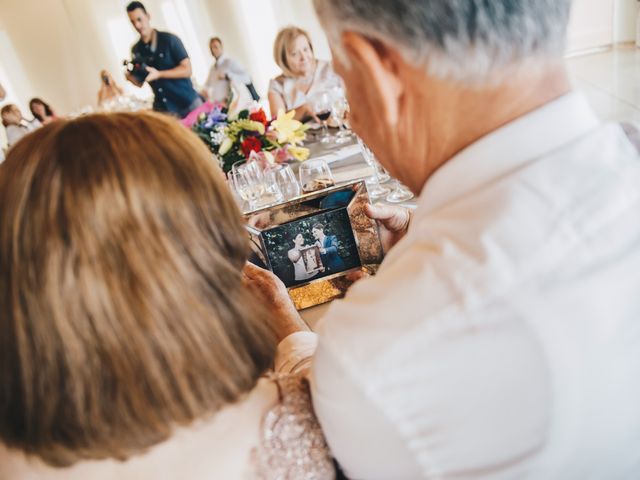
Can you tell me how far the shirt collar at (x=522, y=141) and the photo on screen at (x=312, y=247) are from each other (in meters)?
0.49

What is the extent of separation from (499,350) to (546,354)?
4 cm

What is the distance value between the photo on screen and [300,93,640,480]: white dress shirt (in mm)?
508

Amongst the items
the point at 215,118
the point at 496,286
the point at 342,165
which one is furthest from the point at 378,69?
the point at 215,118

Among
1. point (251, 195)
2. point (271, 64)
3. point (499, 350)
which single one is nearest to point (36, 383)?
point (499, 350)

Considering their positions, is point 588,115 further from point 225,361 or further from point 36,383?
point 36,383

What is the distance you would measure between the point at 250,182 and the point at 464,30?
1.08m

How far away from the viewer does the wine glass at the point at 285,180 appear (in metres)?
1.48

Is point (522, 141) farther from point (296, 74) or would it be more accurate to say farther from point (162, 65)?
point (162, 65)

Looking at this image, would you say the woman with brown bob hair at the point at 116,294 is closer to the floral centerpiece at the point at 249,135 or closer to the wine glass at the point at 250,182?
the wine glass at the point at 250,182

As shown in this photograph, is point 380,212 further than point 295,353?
Yes

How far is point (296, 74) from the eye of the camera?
3449 mm

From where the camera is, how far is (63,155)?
1.71 feet

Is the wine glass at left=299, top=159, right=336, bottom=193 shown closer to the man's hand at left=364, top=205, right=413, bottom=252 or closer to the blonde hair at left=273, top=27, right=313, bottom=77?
the man's hand at left=364, top=205, right=413, bottom=252

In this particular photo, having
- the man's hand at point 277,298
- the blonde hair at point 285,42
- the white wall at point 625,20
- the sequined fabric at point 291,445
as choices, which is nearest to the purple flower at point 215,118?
the man's hand at point 277,298
